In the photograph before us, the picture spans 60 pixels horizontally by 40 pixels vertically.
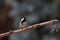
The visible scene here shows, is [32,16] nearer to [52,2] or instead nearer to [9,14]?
[52,2]

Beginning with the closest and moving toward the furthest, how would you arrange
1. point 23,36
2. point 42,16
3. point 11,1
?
point 23,36 → point 42,16 → point 11,1

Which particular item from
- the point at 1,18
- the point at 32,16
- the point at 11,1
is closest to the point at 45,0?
the point at 32,16

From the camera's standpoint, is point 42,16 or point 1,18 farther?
point 1,18

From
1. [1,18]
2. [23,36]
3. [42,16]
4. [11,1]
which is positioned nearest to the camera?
[23,36]

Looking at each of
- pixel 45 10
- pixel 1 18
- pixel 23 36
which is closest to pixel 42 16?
pixel 45 10

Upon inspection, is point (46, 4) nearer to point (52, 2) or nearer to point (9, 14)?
point (52, 2)

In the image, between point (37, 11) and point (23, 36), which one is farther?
point (37, 11)

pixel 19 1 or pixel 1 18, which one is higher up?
pixel 19 1

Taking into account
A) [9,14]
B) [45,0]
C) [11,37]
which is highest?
[45,0]

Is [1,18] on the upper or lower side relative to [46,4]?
lower
